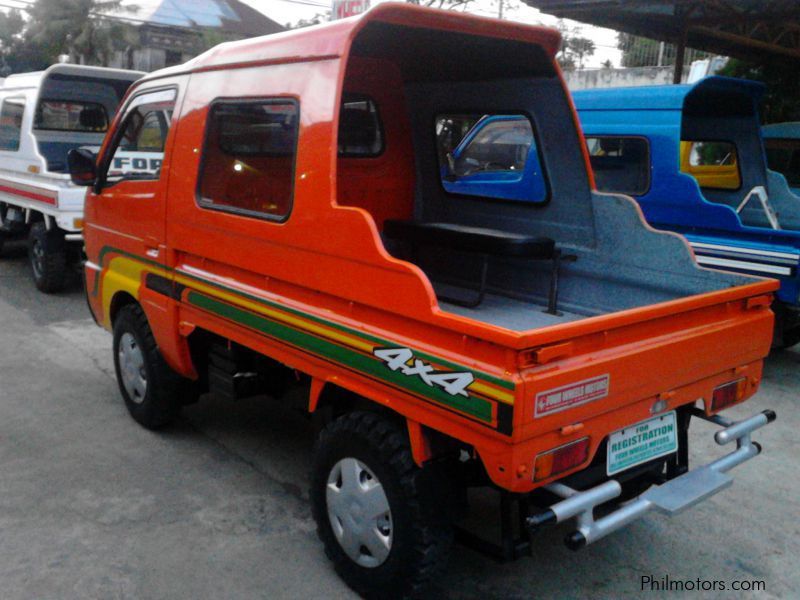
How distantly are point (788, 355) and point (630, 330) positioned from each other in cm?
473

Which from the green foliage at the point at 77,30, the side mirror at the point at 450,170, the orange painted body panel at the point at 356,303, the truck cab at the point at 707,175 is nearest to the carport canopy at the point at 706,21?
the truck cab at the point at 707,175

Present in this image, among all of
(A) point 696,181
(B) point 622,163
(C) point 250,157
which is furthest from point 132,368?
(A) point 696,181

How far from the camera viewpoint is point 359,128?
417cm

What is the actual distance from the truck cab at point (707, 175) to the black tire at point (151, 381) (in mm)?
4023

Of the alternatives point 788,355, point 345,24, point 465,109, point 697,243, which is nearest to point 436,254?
point 465,109

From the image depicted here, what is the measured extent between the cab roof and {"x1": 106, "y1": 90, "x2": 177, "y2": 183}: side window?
565 mm

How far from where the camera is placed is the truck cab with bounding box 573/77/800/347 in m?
5.80

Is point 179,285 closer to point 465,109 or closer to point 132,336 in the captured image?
point 132,336

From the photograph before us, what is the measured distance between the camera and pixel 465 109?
14.0 feet

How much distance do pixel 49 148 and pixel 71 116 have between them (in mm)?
488

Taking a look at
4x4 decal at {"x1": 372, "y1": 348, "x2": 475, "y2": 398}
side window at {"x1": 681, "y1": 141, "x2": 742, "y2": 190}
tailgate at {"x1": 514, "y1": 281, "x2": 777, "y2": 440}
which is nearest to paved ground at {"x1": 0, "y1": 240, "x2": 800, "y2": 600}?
tailgate at {"x1": 514, "y1": 281, "x2": 777, "y2": 440}

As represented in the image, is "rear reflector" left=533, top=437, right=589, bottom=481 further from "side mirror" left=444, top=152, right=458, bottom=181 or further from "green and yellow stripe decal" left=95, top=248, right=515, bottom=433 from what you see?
"side mirror" left=444, top=152, right=458, bottom=181

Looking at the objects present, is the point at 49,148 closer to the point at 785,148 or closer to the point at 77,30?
the point at 785,148

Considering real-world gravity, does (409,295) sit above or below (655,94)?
below
